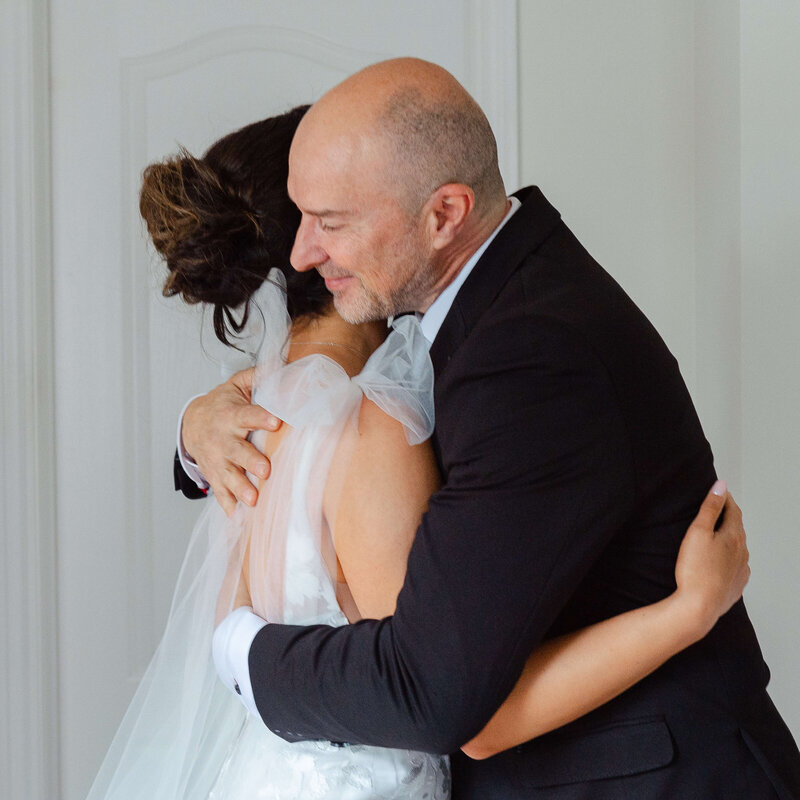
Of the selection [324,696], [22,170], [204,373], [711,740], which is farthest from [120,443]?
[711,740]

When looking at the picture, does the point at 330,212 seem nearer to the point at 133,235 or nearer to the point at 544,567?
the point at 544,567

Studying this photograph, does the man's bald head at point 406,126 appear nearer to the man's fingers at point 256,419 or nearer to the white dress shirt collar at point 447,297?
the white dress shirt collar at point 447,297

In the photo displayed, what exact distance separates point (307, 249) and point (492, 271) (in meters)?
0.22

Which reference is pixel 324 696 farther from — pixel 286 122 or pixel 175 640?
pixel 286 122

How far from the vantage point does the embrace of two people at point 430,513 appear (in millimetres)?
839

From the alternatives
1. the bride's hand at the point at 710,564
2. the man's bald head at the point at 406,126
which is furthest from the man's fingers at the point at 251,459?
the bride's hand at the point at 710,564

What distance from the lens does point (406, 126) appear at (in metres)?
0.98

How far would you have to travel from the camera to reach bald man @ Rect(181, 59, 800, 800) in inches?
32.7

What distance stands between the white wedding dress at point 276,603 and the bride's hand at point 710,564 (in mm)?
303

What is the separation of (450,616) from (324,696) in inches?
6.4

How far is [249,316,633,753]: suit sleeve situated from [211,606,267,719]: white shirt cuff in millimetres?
144

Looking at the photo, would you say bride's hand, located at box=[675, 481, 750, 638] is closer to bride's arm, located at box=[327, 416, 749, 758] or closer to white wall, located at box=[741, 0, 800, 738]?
bride's arm, located at box=[327, 416, 749, 758]

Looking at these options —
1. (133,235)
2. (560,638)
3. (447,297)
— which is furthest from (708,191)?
(560,638)

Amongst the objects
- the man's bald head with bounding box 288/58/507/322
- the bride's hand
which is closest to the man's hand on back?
the man's bald head with bounding box 288/58/507/322
